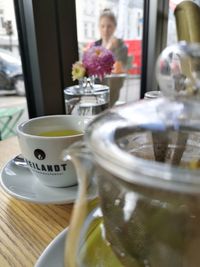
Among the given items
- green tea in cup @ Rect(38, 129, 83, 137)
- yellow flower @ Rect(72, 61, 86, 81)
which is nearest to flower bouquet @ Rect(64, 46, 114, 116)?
yellow flower @ Rect(72, 61, 86, 81)

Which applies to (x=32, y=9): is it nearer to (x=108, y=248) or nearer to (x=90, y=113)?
(x=90, y=113)

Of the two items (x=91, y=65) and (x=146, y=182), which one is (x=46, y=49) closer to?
(x=91, y=65)

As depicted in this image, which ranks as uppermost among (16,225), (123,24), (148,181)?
(123,24)

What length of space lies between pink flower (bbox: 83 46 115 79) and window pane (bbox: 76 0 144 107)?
0.30 feet

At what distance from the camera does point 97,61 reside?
0.51 metres

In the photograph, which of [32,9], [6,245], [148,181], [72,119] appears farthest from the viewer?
[32,9]

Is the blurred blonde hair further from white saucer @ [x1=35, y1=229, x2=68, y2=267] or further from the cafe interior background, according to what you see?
white saucer @ [x1=35, y1=229, x2=68, y2=267]

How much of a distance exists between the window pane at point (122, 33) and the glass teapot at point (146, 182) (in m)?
0.45

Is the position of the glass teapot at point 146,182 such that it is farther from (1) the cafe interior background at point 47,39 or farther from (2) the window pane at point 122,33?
(2) the window pane at point 122,33

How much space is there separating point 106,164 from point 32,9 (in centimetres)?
43

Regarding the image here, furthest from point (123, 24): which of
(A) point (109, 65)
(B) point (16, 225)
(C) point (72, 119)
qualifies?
(B) point (16, 225)

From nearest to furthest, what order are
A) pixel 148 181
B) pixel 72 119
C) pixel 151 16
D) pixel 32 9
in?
1. pixel 148 181
2. pixel 72 119
3. pixel 32 9
4. pixel 151 16

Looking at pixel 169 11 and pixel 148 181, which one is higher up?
pixel 169 11

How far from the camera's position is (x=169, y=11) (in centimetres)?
84
